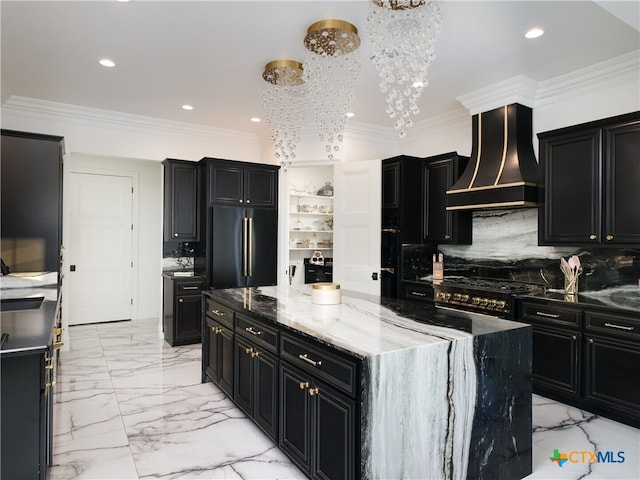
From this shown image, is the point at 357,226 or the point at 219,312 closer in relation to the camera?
the point at 219,312

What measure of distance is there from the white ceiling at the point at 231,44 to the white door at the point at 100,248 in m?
1.89

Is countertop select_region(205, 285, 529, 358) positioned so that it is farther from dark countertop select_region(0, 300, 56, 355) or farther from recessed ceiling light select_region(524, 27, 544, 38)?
recessed ceiling light select_region(524, 27, 544, 38)

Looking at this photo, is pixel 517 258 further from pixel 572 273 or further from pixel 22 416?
pixel 22 416

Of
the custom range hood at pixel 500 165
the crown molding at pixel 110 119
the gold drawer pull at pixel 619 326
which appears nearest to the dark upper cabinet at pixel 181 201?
the crown molding at pixel 110 119

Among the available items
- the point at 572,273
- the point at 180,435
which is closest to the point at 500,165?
the point at 572,273

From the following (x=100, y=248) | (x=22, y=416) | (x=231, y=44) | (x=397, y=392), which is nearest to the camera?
(x=22, y=416)

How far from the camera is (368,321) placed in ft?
7.69

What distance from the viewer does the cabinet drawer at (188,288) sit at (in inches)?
197

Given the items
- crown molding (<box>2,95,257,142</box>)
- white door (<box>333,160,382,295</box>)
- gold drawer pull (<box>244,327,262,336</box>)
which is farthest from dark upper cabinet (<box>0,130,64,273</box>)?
white door (<box>333,160,382,295</box>)

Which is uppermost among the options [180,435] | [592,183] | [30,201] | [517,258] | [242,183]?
[242,183]

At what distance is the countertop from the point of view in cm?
191

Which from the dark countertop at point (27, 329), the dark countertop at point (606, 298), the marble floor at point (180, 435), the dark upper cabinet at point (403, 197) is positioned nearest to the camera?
the dark countertop at point (27, 329)

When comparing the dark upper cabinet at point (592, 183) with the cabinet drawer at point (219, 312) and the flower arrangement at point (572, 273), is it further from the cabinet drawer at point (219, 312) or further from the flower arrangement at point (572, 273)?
the cabinet drawer at point (219, 312)

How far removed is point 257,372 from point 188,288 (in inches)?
105
